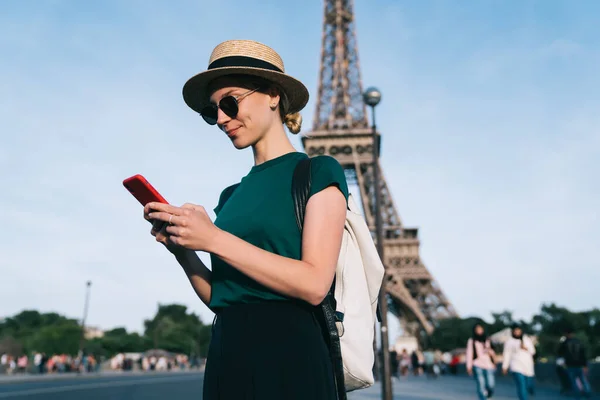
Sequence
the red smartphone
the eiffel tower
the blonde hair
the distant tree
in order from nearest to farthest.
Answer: the red smartphone < the blonde hair < the eiffel tower < the distant tree

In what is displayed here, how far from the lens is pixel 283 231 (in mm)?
1663

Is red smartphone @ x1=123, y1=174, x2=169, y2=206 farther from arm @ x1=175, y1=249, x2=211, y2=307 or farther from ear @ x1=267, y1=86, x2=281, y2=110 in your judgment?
ear @ x1=267, y1=86, x2=281, y2=110

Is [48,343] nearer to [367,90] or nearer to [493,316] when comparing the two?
[493,316]

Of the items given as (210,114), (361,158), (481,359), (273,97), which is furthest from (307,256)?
(361,158)

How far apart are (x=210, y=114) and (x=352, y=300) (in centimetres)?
86

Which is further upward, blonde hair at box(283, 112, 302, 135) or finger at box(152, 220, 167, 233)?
blonde hair at box(283, 112, 302, 135)

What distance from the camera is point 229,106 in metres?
1.85

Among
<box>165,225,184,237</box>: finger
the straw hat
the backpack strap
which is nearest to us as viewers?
<box>165,225,184,237</box>: finger

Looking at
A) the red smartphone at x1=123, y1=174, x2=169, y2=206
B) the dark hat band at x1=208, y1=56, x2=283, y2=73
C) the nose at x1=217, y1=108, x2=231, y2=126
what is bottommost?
the red smartphone at x1=123, y1=174, x2=169, y2=206

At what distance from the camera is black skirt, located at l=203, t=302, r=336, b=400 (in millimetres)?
1535

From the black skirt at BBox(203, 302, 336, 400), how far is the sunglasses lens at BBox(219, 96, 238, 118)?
64 cm

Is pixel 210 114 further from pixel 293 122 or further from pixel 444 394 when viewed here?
pixel 444 394

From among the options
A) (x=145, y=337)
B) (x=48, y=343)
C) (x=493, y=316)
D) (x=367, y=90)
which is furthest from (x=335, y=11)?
(x=145, y=337)

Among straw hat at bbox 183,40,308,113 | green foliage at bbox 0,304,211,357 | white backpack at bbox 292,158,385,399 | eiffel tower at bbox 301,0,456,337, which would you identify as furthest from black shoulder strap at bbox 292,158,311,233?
green foliage at bbox 0,304,211,357
